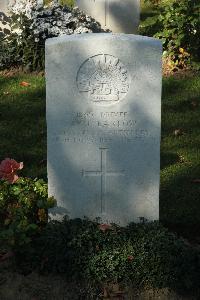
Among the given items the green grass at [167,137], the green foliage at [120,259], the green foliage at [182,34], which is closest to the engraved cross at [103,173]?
the green foliage at [120,259]

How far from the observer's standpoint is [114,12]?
10375mm

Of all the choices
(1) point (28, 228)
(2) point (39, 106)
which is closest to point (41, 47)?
(2) point (39, 106)

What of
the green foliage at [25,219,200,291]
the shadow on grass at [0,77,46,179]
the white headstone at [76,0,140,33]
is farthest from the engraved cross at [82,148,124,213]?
the white headstone at [76,0,140,33]

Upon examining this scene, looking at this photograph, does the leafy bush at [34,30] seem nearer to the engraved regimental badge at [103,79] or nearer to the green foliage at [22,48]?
the green foliage at [22,48]

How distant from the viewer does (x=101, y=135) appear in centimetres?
443

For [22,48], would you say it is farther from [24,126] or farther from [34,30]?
[24,126]

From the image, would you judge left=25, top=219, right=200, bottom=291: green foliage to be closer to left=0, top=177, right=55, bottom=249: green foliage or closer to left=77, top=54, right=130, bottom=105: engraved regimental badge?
left=0, top=177, right=55, bottom=249: green foliage

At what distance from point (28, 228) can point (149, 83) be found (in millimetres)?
1267

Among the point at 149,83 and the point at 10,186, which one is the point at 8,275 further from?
the point at 149,83

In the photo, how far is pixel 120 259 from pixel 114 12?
6785 mm

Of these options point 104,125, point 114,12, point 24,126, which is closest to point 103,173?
point 104,125

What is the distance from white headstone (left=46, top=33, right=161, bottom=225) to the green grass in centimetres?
72

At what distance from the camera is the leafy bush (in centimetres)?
892

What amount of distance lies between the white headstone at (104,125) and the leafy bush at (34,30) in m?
4.64
